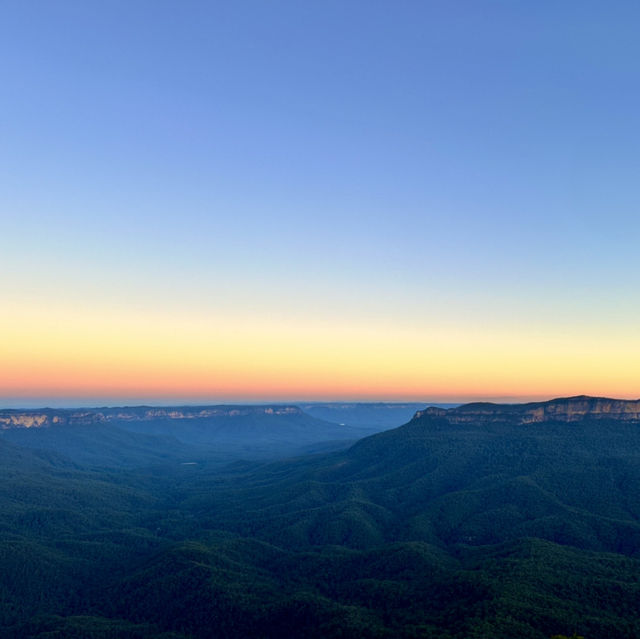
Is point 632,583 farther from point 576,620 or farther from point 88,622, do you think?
point 88,622

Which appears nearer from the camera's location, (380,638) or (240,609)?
(380,638)

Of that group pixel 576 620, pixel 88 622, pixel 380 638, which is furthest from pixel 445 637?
pixel 88 622

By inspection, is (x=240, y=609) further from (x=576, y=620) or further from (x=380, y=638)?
(x=576, y=620)

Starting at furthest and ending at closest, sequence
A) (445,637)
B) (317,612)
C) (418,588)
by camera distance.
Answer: (418,588)
(317,612)
(445,637)

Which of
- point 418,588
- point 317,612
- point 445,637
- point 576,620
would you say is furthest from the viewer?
point 418,588

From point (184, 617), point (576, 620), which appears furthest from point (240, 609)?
point (576, 620)

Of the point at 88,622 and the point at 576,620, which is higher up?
the point at 576,620

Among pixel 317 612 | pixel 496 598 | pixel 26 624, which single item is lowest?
pixel 26 624

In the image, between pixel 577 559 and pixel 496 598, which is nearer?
pixel 496 598

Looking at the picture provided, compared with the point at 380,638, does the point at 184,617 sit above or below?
below
